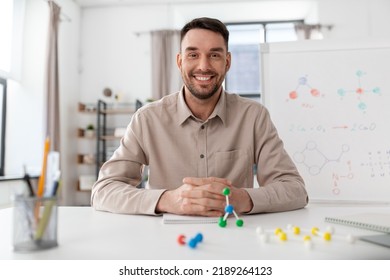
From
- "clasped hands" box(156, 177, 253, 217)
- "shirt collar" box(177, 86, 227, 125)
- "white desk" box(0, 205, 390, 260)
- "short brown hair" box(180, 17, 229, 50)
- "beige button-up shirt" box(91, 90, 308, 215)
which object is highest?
"short brown hair" box(180, 17, 229, 50)

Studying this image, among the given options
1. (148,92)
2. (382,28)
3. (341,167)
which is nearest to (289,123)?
(341,167)

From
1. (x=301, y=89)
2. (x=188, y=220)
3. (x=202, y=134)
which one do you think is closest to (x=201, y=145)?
(x=202, y=134)

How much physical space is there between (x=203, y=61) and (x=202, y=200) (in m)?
0.64

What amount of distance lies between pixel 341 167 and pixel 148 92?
292cm

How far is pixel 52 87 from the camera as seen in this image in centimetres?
355

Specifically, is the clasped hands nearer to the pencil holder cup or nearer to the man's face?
the pencil holder cup

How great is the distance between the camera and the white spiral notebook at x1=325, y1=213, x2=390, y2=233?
70cm

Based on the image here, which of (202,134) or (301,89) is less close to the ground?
(301,89)

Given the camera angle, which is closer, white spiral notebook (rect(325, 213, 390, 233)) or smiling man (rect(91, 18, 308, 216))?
white spiral notebook (rect(325, 213, 390, 233))

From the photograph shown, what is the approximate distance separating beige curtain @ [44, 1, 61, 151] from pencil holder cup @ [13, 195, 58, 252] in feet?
9.99

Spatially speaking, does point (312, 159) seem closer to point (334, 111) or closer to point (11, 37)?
point (334, 111)

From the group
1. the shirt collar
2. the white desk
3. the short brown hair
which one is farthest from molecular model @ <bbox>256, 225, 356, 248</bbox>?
the short brown hair
